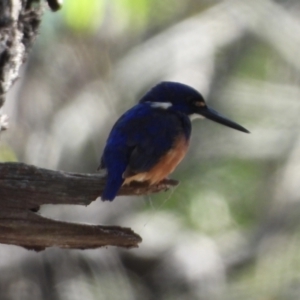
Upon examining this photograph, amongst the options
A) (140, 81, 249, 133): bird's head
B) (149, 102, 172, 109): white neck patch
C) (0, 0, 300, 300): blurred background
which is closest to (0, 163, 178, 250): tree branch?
(149, 102, 172, 109): white neck patch

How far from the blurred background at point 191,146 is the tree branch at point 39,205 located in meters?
3.07

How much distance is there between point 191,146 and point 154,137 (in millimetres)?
3810

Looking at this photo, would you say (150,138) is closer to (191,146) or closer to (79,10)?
(79,10)

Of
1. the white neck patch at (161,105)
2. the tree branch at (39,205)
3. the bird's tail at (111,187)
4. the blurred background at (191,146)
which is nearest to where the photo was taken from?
the tree branch at (39,205)

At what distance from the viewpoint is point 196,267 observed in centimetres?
671

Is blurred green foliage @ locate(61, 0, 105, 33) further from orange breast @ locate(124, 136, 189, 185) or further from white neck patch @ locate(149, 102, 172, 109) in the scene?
orange breast @ locate(124, 136, 189, 185)

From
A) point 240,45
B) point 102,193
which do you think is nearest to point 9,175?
point 102,193

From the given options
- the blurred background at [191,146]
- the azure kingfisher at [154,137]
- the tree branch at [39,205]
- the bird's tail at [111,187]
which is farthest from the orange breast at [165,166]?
the blurred background at [191,146]

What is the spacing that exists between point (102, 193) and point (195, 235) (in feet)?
13.9

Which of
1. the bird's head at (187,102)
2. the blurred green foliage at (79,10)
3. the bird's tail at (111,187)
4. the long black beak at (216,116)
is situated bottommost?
the long black beak at (216,116)

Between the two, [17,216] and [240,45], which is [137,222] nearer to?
[240,45]

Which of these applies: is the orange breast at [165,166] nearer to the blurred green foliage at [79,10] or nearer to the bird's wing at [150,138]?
the bird's wing at [150,138]

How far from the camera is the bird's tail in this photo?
3.17 m

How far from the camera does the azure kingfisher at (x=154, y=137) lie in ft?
12.3
